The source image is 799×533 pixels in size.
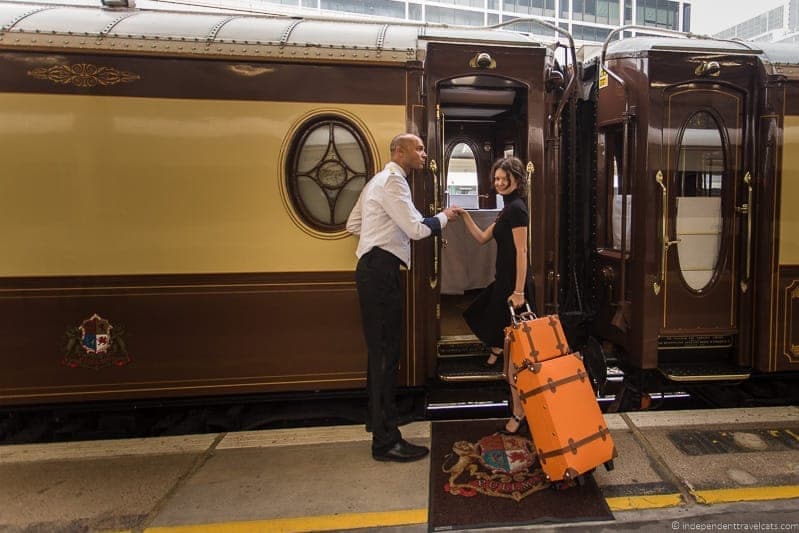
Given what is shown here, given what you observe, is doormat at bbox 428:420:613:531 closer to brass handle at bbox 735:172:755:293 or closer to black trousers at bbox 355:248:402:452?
black trousers at bbox 355:248:402:452

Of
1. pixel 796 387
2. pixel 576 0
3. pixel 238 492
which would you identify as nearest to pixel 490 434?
pixel 238 492

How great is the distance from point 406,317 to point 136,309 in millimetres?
1833

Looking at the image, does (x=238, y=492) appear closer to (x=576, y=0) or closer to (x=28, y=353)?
(x=28, y=353)

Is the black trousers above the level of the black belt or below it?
below

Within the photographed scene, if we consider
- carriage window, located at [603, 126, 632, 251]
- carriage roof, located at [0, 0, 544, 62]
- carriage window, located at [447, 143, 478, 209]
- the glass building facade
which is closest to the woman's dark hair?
carriage roof, located at [0, 0, 544, 62]

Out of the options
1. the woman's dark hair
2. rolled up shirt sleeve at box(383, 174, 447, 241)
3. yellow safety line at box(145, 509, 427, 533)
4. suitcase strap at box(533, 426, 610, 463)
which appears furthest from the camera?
the woman's dark hair

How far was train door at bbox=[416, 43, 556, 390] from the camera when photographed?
3.98 metres

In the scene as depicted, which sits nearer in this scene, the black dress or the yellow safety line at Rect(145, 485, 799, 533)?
the yellow safety line at Rect(145, 485, 799, 533)

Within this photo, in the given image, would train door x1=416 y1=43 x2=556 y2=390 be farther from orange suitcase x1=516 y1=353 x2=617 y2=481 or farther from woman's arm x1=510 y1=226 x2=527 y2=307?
orange suitcase x1=516 y1=353 x2=617 y2=481

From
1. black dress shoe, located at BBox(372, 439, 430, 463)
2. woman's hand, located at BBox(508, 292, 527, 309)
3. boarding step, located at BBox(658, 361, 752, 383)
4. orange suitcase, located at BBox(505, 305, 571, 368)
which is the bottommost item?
black dress shoe, located at BBox(372, 439, 430, 463)

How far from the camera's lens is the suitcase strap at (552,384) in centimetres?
299

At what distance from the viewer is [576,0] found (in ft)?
143

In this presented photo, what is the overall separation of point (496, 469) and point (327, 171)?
223 cm

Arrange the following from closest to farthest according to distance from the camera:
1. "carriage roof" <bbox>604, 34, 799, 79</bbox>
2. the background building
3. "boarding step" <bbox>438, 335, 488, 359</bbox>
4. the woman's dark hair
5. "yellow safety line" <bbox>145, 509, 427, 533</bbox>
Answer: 1. "yellow safety line" <bbox>145, 509, 427, 533</bbox>
2. the woman's dark hair
3. "carriage roof" <bbox>604, 34, 799, 79</bbox>
4. "boarding step" <bbox>438, 335, 488, 359</bbox>
5. the background building
